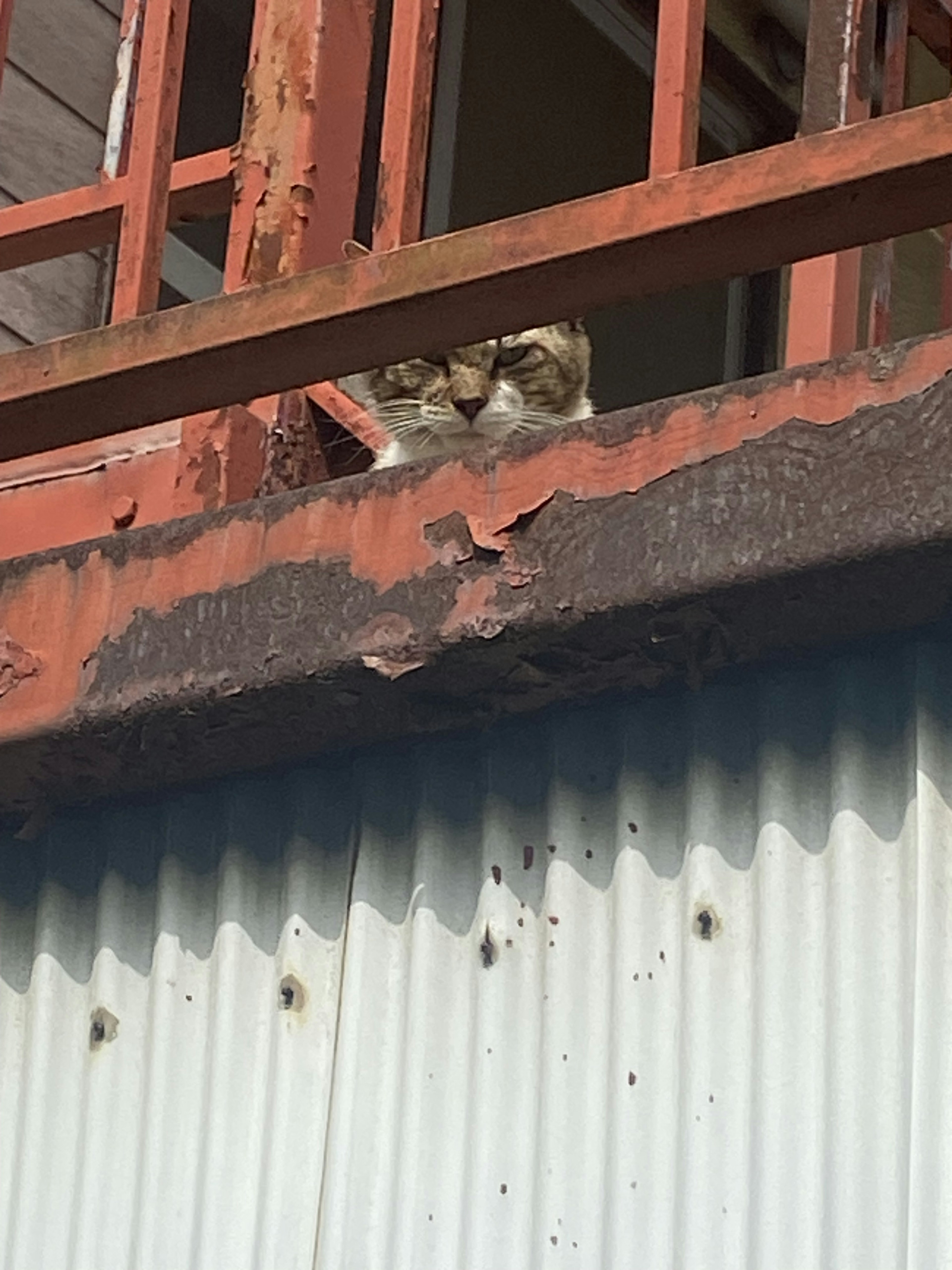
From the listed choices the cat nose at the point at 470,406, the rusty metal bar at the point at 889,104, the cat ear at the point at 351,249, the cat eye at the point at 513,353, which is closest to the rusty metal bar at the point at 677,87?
the cat ear at the point at 351,249

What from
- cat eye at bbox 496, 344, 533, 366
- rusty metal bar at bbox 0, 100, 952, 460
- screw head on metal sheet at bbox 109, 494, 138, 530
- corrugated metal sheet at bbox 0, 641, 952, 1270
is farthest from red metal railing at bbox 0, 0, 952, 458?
cat eye at bbox 496, 344, 533, 366

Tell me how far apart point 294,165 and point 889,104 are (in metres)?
1.16

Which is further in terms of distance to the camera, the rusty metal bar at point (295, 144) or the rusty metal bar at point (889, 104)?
the rusty metal bar at point (889, 104)

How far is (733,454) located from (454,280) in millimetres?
251

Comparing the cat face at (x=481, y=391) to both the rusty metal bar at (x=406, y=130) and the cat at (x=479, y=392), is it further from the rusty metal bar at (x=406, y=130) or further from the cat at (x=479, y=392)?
the rusty metal bar at (x=406, y=130)

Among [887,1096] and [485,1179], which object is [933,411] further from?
[485,1179]

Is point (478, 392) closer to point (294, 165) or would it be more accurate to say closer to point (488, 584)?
point (294, 165)

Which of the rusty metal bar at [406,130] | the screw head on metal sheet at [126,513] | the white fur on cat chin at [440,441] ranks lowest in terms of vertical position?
the screw head on metal sheet at [126,513]

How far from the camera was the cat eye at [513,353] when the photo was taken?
4.20 meters

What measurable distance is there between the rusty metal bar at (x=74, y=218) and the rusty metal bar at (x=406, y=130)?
0.57m

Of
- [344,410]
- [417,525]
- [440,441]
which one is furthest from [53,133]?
[417,525]

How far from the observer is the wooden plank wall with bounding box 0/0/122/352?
156 inches

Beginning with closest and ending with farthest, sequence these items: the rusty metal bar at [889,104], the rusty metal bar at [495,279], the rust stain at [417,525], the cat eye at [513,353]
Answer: the rusty metal bar at [495,279] → the rust stain at [417,525] → the rusty metal bar at [889,104] → the cat eye at [513,353]

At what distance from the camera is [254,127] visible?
2668 mm
